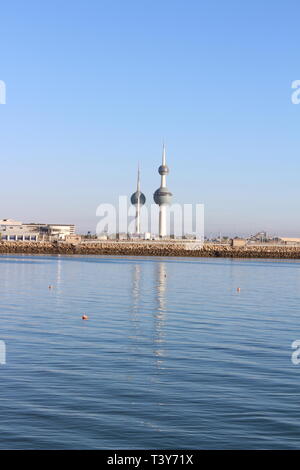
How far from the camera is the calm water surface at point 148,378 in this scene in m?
19.8

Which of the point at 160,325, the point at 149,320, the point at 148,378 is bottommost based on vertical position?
the point at 148,378

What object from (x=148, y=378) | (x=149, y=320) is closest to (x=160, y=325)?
(x=149, y=320)

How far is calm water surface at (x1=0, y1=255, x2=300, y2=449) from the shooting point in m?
19.8

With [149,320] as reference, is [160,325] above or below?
below

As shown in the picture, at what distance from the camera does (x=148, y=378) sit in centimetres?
2723

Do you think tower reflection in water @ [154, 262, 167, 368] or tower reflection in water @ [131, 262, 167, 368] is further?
tower reflection in water @ [131, 262, 167, 368]

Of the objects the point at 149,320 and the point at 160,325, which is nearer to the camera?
the point at 160,325

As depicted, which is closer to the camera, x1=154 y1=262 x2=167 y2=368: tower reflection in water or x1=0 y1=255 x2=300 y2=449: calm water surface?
x1=0 y1=255 x2=300 y2=449: calm water surface

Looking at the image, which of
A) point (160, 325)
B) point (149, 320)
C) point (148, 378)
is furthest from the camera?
point (149, 320)

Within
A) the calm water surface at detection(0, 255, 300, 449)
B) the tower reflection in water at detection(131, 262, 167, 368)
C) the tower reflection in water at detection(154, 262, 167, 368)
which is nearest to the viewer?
the calm water surface at detection(0, 255, 300, 449)

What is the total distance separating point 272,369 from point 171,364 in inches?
169

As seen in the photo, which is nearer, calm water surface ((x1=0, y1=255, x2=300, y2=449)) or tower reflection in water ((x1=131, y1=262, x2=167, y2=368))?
calm water surface ((x1=0, y1=255, x2=300, y2=449))

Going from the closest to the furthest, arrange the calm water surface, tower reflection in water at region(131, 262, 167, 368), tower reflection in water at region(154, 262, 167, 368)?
the calm water surface, tower reflection in water at region(154, 262, 167, 368), tower reflection in water at region(131, 262, 167, 368)

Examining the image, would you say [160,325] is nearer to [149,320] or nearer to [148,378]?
[149,320]
